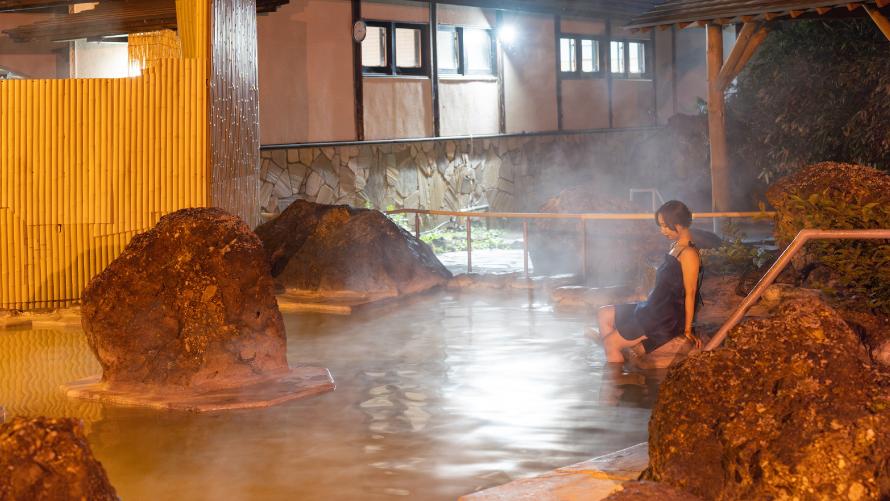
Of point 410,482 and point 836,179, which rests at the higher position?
point 836,179

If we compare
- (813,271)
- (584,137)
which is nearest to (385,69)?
(584,137)

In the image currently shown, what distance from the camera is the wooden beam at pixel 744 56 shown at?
13539 mm

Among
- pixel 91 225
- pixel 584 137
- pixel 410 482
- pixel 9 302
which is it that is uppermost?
pixel 584 137

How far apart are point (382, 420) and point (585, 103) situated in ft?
60.5

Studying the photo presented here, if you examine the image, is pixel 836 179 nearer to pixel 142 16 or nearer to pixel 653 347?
pixel 653 347

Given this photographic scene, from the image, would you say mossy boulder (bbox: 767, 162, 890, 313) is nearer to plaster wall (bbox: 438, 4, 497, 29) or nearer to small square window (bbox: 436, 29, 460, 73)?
small square window (bbox: 436, 29, 460, 73)

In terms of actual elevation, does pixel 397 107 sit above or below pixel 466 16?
below

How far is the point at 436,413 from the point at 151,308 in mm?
2333

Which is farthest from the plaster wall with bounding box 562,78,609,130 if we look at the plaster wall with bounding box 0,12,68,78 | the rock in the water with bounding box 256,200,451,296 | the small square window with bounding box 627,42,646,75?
the rock in the water with bounding box 256,200,451,296

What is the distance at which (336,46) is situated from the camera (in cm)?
1747

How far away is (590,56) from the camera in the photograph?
24812 mm

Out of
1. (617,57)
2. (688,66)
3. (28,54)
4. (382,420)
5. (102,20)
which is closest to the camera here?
(382,420)

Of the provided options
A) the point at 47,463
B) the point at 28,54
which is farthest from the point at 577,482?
the point at 28,54

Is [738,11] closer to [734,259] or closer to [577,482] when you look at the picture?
[734,259]
